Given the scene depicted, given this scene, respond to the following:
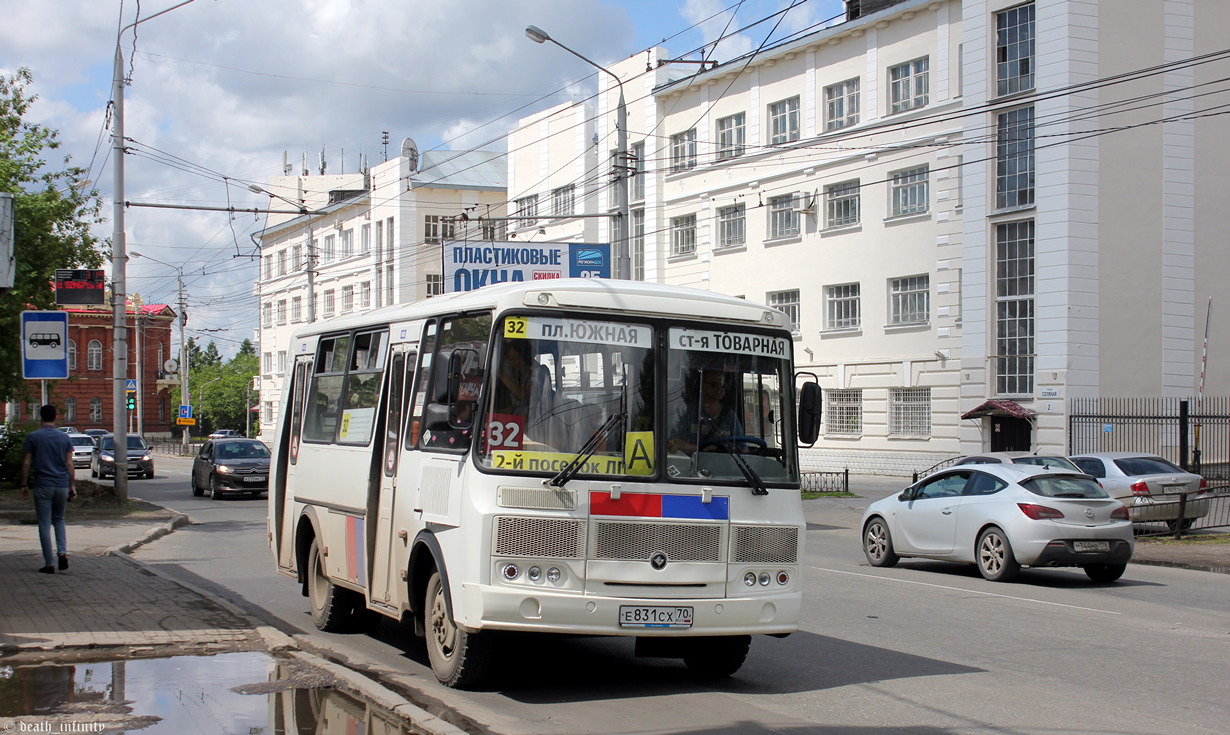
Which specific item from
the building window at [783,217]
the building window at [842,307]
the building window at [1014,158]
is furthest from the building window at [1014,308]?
the building window at [783,217]

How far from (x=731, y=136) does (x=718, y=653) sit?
37925 millimetres

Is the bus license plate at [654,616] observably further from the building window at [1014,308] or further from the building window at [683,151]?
the building window at [683,151]

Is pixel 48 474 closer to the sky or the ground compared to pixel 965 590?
closer to the sky

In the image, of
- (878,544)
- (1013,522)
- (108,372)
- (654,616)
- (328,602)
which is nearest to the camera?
(654,616)

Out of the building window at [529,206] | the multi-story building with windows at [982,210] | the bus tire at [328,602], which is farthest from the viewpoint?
the building window at [529,206]

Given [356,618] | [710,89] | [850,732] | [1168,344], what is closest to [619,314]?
[850,732]

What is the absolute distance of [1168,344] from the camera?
3491cm

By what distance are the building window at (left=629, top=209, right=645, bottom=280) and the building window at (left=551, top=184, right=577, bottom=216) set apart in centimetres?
317

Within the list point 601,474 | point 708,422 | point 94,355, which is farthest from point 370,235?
point 601,474

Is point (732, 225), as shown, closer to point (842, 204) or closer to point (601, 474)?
point (842, 204)

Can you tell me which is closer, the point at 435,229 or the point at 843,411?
the point at 843,411

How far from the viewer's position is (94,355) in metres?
87.1

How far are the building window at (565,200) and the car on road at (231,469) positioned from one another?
21.9 m

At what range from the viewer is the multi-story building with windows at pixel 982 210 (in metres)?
33.9
